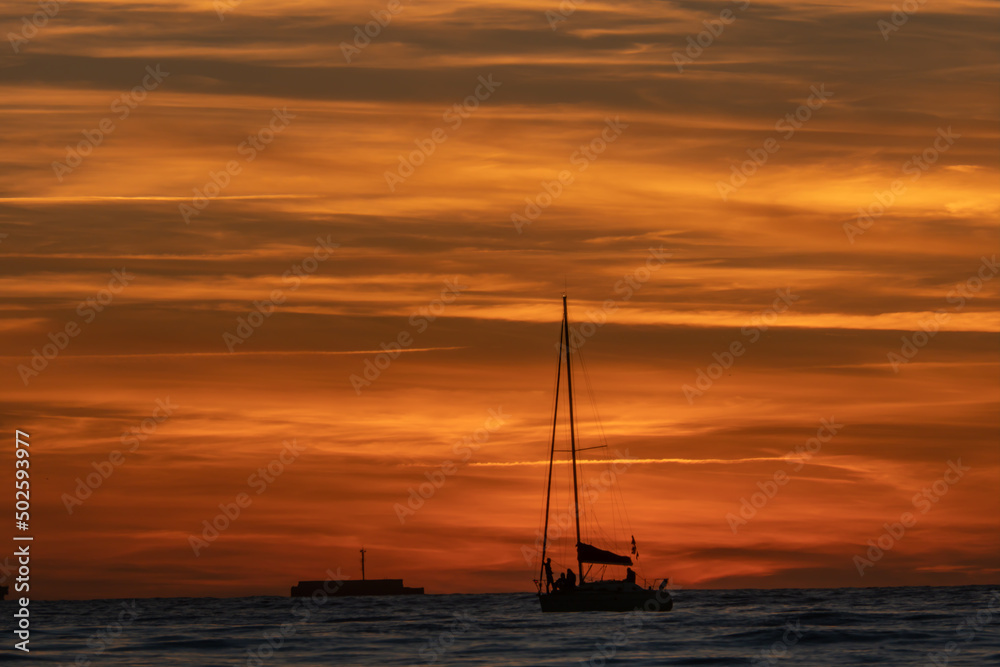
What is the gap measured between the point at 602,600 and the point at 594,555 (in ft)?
10.4

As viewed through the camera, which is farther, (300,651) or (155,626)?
(155,626)

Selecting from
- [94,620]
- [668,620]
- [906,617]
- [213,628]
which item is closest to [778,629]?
[668,620]

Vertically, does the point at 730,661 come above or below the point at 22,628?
below

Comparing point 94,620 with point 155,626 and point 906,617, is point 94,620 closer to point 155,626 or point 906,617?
point 155,626

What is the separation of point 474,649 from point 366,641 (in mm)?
13580

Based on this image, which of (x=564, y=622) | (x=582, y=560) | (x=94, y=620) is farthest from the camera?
(x=94, y=620)

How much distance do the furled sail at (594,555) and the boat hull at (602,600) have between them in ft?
6.63

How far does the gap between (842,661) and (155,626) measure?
65305 mm

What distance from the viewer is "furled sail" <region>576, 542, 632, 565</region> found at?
95.1 metres

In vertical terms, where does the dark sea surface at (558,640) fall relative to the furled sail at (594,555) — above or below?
below

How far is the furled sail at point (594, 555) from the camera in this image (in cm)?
9512

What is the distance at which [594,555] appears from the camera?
9550 cm

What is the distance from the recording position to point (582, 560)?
95.4 m

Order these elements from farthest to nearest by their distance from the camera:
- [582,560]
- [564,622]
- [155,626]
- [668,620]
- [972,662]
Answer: [155,626] → [668,620] → [564,622] → [582,560] → [972,662]
